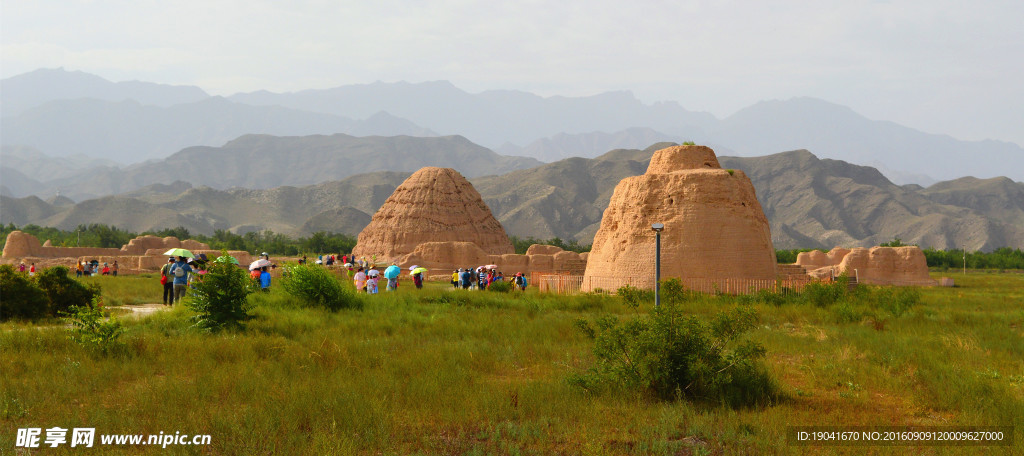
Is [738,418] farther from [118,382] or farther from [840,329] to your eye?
[840,329]

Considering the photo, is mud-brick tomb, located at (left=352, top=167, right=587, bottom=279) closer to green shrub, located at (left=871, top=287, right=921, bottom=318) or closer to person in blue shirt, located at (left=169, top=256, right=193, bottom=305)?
person in blue shirt, located at (left=169, top=256, right=193, bottom=305)

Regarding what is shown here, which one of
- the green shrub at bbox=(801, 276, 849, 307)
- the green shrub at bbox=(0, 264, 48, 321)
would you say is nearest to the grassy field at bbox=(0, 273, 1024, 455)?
the green shrub at bbox=(0, 264, 48, 321)

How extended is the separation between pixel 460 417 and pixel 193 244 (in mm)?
51266

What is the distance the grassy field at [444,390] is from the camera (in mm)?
5871

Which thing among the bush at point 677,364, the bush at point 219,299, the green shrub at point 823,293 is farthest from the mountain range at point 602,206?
the bush at point 677,364

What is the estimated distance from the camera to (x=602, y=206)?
132125 millimetres

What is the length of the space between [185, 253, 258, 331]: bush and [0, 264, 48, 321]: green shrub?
4361mm

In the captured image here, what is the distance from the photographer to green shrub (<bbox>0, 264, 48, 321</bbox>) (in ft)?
43.3

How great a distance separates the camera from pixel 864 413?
7.05 metres

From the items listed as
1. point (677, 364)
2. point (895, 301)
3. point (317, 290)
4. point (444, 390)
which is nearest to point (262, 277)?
point (317, 290)

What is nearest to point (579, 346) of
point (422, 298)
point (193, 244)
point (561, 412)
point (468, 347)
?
point (468, 347)

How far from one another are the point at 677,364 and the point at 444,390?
258 cm

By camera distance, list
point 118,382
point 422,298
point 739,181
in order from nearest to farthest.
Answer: point 118,382
point 422,298
point 739,181

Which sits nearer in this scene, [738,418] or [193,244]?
[738,418]
